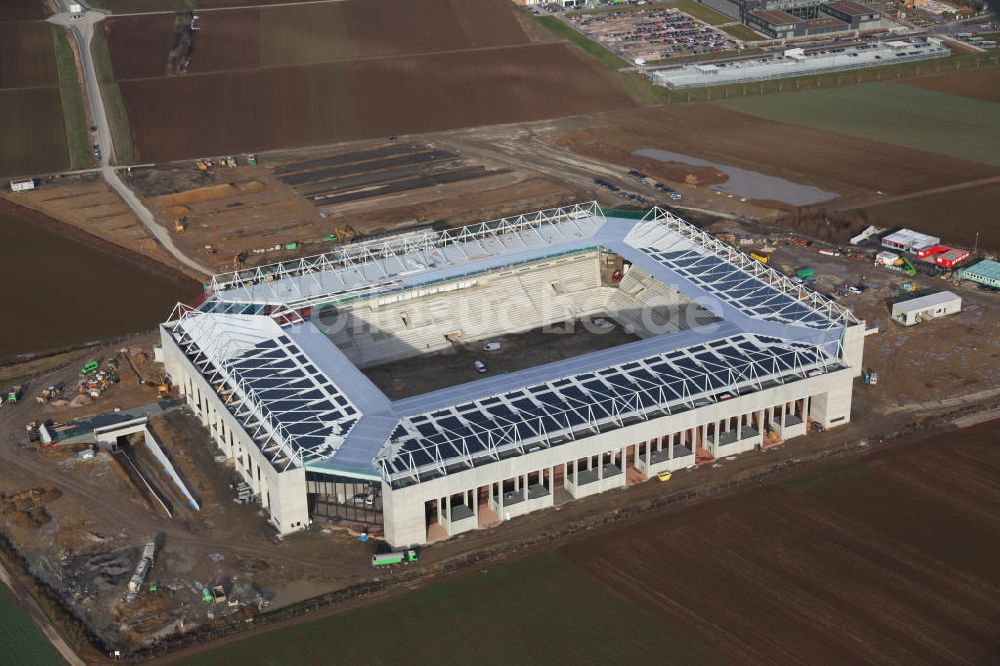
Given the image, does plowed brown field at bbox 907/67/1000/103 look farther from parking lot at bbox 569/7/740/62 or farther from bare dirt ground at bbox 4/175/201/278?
bare dirt ground at bbox 4/175/201/278

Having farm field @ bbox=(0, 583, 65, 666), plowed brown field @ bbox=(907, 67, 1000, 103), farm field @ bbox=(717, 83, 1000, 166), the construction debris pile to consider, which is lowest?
farm field @ bbox=(0, 583, 65, 666)

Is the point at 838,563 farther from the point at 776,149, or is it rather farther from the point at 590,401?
the point at 776,149

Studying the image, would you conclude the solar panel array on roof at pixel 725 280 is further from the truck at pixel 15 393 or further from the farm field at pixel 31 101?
the farm field at pixel 31 101

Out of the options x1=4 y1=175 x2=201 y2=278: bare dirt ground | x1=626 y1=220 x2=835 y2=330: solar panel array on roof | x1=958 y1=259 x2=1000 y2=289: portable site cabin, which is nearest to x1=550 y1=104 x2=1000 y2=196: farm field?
x1=958 y1=259 x2=1000 y2=289: portable site cabin

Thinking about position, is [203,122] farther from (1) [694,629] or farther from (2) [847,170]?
(1) [694,629]

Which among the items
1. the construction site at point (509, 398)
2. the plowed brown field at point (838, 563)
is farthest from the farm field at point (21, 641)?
the plowed brown field at point (838, 563)

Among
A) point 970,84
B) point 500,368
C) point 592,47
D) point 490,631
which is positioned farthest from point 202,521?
point 970,84
